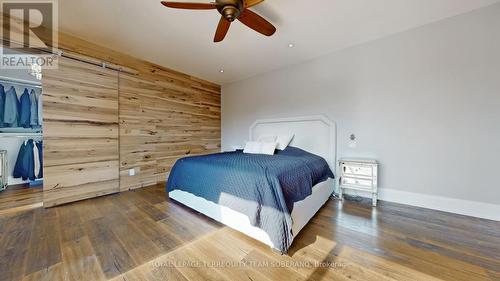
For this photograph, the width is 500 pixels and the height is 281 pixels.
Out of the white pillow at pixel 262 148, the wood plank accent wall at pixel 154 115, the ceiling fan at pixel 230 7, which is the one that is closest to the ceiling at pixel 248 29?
the wood plank accent wall at pixel 154 115

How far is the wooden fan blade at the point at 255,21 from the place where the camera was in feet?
5.72

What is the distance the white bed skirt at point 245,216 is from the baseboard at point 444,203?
0.93 m

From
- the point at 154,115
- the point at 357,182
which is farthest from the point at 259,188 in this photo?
the point at 154,115

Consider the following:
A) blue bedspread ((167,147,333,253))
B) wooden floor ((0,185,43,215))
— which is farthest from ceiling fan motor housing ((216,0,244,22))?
wooden floor ((0,185,43,215))

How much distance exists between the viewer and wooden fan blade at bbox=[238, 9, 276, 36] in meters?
1.74

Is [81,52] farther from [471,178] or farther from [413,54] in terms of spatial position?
[471,178]

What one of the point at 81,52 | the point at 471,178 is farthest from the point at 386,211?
the point at 81,52

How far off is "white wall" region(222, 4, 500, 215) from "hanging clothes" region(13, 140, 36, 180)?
212 inches

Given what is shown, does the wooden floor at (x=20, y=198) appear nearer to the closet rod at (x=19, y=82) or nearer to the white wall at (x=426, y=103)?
the closet rod at (x=19, y=82)

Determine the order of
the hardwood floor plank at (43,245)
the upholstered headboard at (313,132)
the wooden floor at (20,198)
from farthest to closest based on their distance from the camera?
1. the upholstered headboard at (313,132)
2. the wooden floor at (20,198)
3. the hardwood floor plank at (43,245)

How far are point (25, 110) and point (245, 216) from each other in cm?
463

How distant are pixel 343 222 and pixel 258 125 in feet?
8.42

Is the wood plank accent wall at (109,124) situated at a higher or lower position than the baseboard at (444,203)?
higher

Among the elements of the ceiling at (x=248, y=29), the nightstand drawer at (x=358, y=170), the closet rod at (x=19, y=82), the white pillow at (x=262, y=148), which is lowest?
the nightstand drawer at (x=358, y=170)
